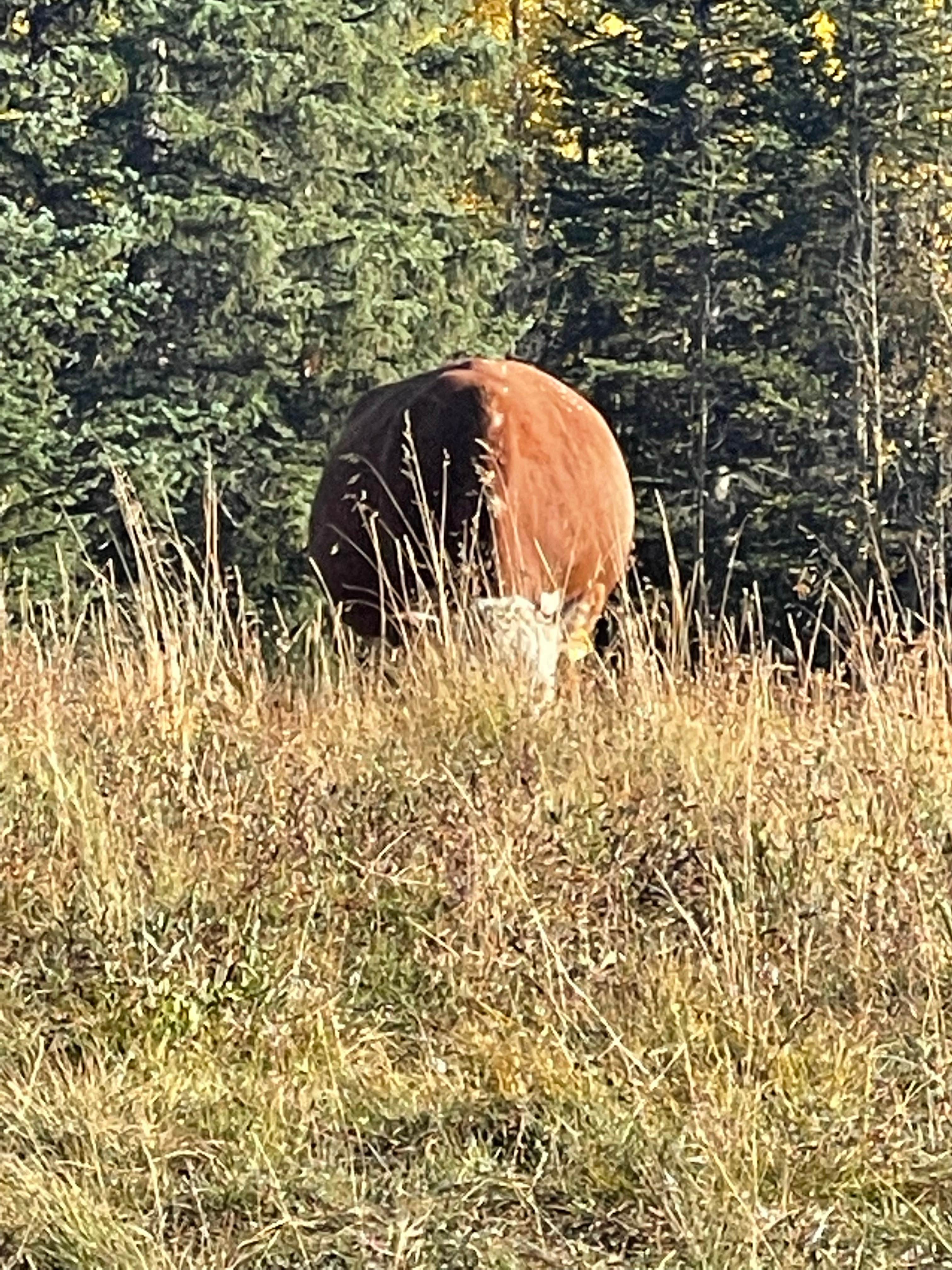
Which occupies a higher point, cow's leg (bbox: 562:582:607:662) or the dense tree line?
the dense tree line

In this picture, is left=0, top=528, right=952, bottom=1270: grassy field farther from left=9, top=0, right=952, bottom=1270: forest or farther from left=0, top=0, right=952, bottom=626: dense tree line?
left=0, top=0, right=952, bottom=626: dense tree line

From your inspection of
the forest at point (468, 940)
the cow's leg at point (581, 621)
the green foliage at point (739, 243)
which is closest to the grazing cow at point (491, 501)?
the cow's leg at point (581, 621)

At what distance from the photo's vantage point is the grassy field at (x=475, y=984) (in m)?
2.60

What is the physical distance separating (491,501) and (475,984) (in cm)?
348

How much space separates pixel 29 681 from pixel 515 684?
1.33 meters

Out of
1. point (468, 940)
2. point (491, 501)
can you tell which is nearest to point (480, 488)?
point (491, 501)

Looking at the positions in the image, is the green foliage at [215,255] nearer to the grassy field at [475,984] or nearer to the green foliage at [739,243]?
the green foliage at [739,243]

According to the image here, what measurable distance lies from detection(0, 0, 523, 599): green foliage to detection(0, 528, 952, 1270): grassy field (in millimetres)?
10816

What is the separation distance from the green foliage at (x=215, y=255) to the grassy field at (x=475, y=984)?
1082 cm

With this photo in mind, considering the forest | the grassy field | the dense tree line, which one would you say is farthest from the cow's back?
the dense tree line

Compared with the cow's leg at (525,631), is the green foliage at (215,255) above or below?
above

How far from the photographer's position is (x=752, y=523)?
72.4 feet

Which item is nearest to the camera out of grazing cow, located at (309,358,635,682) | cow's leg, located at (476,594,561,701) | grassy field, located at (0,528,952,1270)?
grassy field, located at (0,528,952,1270)

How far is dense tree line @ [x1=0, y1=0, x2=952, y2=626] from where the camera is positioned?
51.3 feet
